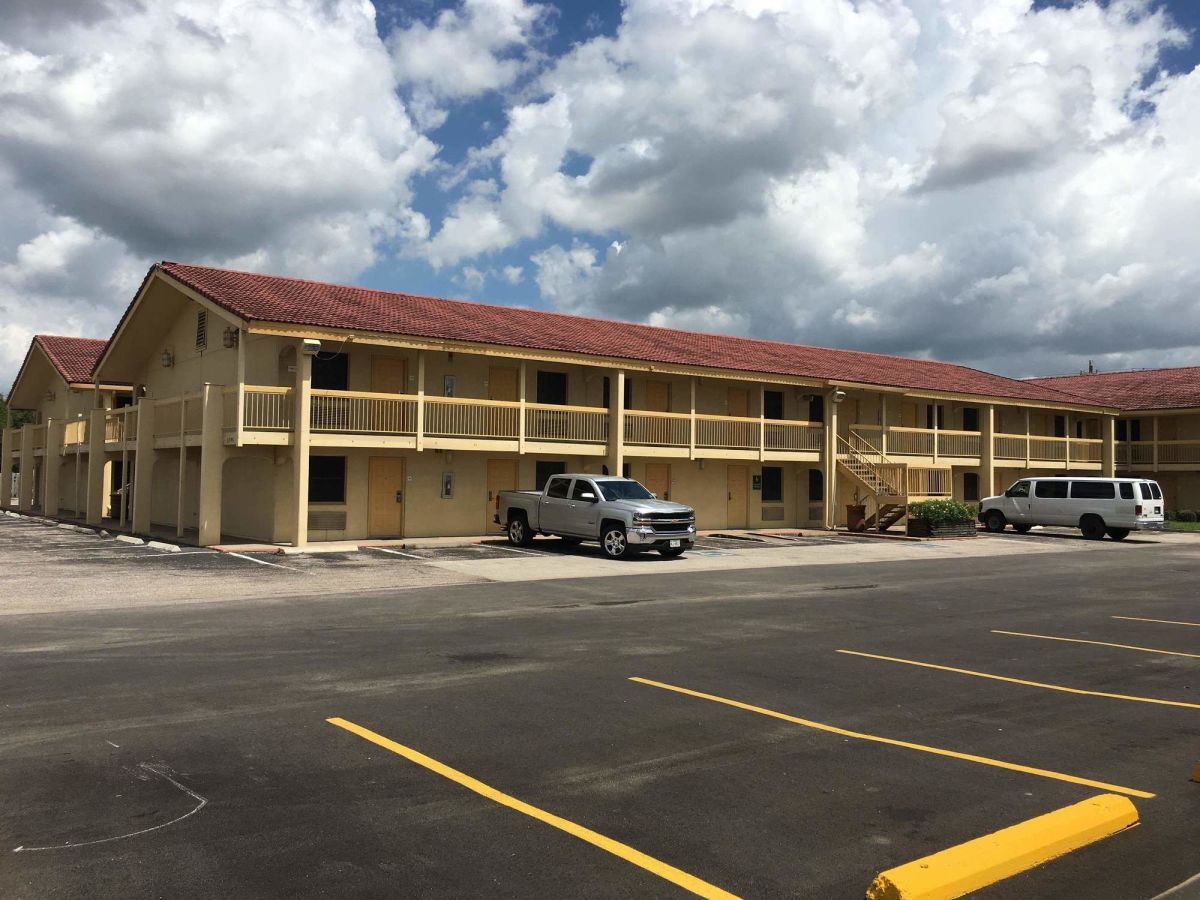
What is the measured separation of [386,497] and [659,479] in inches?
347

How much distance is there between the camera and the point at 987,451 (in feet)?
118

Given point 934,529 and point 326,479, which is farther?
point 934,529

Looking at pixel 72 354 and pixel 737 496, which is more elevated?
pixel 72 354

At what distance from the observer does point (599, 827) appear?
16.2 feet

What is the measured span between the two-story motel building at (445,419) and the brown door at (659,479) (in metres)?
0.05

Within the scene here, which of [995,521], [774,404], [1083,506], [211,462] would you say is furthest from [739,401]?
[211,462]

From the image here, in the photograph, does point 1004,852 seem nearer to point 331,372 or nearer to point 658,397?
point 331,372

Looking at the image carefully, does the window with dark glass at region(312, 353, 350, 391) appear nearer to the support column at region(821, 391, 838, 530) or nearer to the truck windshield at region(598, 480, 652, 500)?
the truck windshield at region(598, 480, 652, 500)

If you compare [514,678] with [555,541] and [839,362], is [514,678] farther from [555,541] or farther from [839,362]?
[839,362]

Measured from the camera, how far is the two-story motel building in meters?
22.6

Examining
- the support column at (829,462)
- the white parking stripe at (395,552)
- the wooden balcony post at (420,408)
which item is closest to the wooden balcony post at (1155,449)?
the support column at (829,462)

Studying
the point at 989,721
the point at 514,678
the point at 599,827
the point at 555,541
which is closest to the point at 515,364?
the point at 555,541

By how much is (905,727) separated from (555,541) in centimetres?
1866

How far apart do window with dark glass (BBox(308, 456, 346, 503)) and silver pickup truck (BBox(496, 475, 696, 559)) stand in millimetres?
4264
